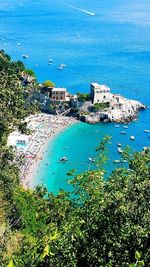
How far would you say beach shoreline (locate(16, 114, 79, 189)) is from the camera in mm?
27337

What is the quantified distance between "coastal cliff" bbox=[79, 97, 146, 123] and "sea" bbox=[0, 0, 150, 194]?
64cm

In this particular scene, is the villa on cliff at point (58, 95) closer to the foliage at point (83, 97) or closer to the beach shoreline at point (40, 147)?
the foliage at point (83, 97)

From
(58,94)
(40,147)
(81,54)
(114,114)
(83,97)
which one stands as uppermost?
(81,54)

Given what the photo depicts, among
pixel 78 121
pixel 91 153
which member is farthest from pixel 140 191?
pixel 78 121

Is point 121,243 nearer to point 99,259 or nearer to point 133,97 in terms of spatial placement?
point 99,259

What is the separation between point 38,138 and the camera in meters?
32.7

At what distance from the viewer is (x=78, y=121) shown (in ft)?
120

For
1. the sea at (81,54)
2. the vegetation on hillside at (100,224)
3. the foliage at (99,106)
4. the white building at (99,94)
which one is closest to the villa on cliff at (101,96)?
the white building at (99,94)

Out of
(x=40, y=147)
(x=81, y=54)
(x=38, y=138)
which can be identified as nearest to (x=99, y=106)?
(x=38, y=138)

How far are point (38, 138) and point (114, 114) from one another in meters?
7.66

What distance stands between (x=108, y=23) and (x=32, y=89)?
47.1 metres

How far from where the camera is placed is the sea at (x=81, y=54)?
104 feet

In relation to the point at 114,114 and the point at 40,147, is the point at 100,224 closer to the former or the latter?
the point at 40,147

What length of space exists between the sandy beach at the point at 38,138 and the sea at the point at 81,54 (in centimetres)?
46
